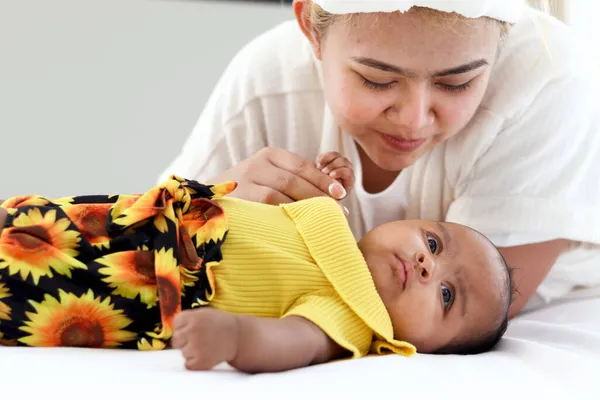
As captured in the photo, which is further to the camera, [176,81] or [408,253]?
[176,81]

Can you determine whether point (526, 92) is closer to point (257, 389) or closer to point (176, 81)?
point (257, 389)

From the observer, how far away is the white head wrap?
1244 mm

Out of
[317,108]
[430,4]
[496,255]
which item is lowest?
[496,255]

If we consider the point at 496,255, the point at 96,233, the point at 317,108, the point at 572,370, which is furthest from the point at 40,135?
the point at 572,370

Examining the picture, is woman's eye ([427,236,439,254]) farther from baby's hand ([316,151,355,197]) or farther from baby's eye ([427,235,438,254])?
baby's hand ([316,151,355,197])

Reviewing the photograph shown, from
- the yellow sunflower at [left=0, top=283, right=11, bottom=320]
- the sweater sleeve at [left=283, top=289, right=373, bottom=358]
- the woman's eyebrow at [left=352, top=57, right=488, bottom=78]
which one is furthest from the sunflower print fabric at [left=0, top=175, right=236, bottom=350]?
the woman's eyebrow at [left=352, top=57, right=488, bottom=78]

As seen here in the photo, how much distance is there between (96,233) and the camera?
1.15 metres

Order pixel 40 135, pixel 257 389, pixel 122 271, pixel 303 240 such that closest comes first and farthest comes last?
pixel 257 389 < pixel 122 271 < pixel 303 240 < pixel 40 135

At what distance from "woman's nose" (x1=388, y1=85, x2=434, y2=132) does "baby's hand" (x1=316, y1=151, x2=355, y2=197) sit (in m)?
0.16

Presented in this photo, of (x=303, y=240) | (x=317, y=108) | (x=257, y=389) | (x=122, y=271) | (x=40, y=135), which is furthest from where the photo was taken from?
(x=40, y=135)

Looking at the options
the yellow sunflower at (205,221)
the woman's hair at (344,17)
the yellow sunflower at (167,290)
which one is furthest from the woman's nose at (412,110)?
the yellow sunflower at (167,290)

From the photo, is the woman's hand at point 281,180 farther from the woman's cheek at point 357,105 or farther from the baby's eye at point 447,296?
the baby's eye at point 447,296

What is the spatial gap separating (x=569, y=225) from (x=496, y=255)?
0.30 meters

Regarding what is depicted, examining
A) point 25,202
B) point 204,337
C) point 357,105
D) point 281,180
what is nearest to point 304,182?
point 281,180
